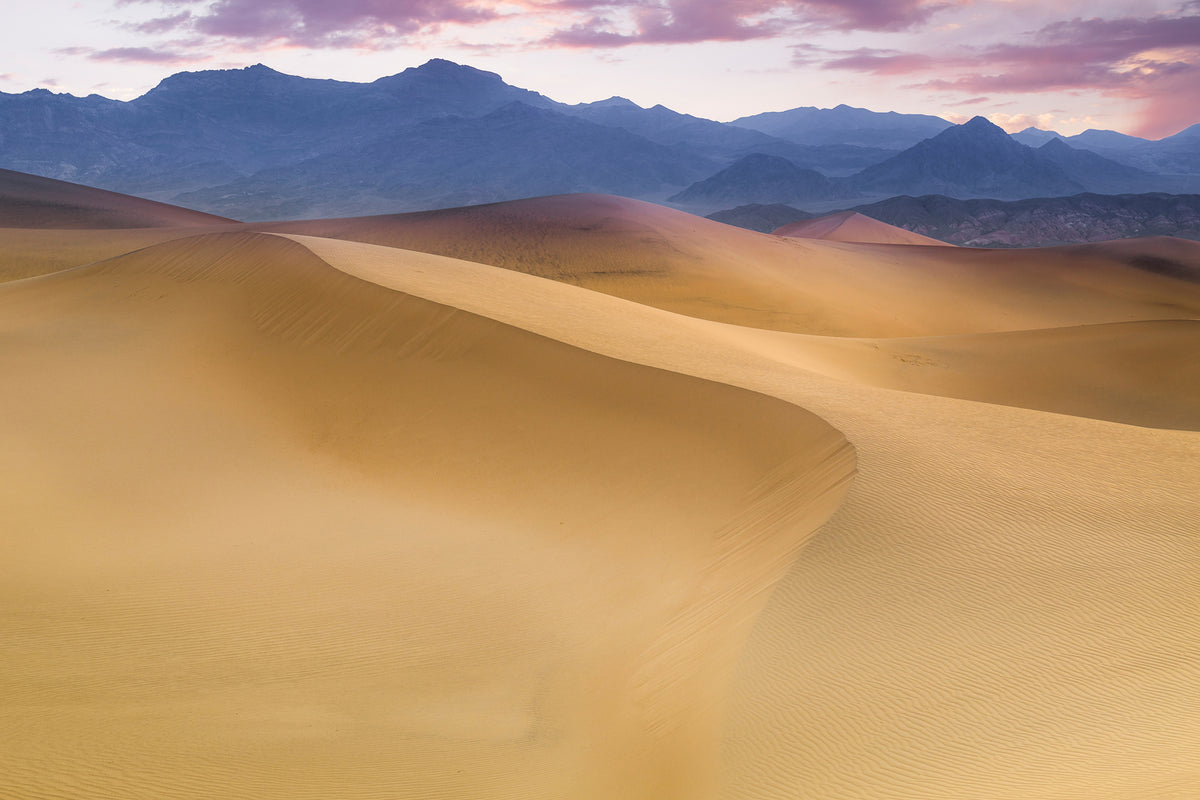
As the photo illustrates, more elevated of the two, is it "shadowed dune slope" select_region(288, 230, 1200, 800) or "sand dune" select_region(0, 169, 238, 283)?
"sand dune" select_region(0, 169, 238, 283)

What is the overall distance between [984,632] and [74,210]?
62.3 metres

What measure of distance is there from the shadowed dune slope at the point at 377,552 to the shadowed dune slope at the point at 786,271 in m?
20.6

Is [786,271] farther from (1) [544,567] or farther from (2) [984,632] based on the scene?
(2) [984,632]

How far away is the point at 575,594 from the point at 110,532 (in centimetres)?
489

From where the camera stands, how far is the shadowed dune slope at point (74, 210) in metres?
50.6

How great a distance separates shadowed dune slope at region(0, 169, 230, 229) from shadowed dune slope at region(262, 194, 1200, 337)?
1466cm

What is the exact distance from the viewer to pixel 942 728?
482 centimetres

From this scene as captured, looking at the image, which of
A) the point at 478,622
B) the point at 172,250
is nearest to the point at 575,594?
the point at 478,622

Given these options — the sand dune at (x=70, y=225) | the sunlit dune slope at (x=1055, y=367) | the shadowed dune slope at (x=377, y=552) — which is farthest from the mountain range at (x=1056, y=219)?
the shadowed dune slope at (x=377, y=552)

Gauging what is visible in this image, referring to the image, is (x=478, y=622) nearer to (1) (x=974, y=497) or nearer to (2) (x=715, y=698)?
(2) (x=715, y=698)

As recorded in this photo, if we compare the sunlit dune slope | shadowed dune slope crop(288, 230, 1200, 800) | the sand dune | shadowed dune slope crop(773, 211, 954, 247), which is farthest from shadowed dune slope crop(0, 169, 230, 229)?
shadowed dune slope crop(773, 211, 954, 247)

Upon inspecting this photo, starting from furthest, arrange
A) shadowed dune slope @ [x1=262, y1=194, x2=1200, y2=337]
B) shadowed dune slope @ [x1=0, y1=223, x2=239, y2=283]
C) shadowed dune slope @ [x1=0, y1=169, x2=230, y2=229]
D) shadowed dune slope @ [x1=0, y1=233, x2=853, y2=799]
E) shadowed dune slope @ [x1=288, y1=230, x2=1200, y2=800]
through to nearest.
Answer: shadowed dune slope @ [x1=0, y1=169, x2=230, y2=229]
shadowed dune slope @ [x1=262, y1=194, x2=1200, y2=337]
shadowed dune slope @ [x1=0, y1=223, x2=239, y2=283]
shadowed dune slope @ [x1=0, y1=233, x2=853, y2=799]
shadowed dune slope @ [x1=288, y1=230, x2=1200, y2=800]

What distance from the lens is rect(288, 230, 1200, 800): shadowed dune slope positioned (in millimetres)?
4500

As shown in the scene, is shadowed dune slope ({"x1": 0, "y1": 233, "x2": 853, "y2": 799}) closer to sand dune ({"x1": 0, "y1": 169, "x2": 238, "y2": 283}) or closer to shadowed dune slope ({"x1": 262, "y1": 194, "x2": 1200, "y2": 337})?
shadowed dune slope ({"x1": 262, "y1": 194, "x2": 1200, "y2": 337})
